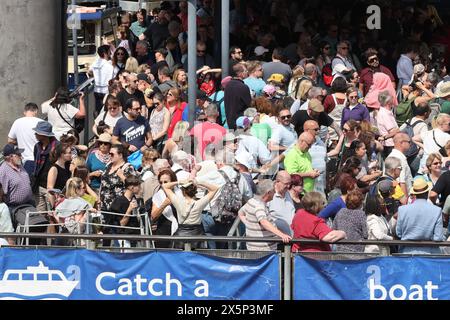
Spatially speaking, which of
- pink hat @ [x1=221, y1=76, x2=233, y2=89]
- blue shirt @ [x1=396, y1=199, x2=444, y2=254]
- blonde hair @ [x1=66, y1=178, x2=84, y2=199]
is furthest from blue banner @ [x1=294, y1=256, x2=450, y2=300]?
pink hat @ [x1=221, y1=76, x2=233, y2=89]

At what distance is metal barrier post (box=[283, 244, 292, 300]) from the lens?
15508 millimetres

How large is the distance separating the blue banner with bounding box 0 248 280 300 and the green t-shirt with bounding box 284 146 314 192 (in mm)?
2865

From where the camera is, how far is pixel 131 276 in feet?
51.4

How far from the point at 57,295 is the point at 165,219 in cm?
202

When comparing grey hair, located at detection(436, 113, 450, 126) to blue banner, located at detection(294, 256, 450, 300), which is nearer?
blue banner, located at detection(294, 256, 450, 300)

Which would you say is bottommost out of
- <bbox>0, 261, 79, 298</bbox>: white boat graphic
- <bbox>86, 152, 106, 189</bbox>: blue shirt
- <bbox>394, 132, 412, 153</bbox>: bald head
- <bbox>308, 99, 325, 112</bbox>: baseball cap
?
<bbox>0, 261, 79, 298</bbox>: white boat graphic

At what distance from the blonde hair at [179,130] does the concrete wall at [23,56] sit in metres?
4.44

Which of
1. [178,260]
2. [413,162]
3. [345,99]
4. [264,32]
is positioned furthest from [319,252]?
[264,32]

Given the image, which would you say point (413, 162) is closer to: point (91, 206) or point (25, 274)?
point (91, 206)

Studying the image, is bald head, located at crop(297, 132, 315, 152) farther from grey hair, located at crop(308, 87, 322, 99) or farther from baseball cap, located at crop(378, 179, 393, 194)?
grey hair, located at crop(308, 87, 322, 99)

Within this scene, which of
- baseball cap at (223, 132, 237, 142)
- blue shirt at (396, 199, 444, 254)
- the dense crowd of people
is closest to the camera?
blue shirt at (396, 199, 444, 254)

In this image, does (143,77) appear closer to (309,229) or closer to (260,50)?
(260,50)

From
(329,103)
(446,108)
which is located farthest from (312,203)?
(446,108)

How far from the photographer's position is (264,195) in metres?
16.4
